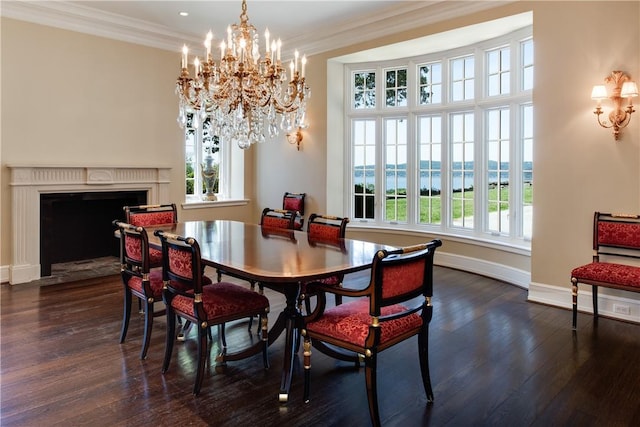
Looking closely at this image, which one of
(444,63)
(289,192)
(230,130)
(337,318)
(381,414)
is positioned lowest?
(381,414)

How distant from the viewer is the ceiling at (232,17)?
5.25 metres

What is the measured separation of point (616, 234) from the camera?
12.9ft

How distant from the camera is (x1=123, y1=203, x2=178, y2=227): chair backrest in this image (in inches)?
175

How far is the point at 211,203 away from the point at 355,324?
5.19m

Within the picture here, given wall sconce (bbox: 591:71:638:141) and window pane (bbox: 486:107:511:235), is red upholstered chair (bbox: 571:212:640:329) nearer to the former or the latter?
wall sconce (bbox: 591:71:638:141)

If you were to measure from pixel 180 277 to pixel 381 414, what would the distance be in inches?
55.4

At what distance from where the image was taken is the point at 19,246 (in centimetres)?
522

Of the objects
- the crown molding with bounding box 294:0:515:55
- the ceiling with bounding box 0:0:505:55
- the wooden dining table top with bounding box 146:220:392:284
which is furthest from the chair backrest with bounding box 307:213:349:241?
the crown molding with bounding box 294:0:515:55

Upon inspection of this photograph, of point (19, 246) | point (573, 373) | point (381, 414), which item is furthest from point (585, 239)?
point (19, 246)

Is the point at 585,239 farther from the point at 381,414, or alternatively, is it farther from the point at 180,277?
the point at 180,277

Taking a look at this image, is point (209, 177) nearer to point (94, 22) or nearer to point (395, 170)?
point (94, 22)

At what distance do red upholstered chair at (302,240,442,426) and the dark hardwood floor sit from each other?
22 cm

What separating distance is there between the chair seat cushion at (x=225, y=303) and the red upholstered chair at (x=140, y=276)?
360 millimetres

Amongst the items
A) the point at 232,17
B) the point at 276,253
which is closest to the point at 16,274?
the point at 276,253
